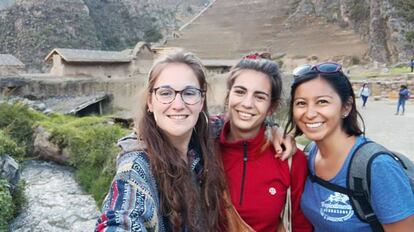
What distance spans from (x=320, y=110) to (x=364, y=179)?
36 cm

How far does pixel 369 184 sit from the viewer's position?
1.59 m

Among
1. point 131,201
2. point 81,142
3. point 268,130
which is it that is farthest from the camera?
point 81,142

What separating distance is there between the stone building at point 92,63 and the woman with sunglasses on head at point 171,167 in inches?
689

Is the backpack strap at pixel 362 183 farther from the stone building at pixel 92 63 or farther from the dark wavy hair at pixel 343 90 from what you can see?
the stone building at pixel 92 63

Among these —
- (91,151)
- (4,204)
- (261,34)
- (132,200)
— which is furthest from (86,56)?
(261,34)

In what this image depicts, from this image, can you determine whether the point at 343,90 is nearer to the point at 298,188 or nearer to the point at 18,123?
the point at 298,188

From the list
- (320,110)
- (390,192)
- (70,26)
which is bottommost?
(390,192)

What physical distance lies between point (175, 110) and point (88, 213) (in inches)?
198

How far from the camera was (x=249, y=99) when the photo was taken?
1.85m

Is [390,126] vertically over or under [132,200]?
under

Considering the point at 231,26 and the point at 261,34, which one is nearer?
the point at 261,34

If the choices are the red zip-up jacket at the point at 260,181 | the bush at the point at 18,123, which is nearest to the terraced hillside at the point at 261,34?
the bush at the point at 18,123

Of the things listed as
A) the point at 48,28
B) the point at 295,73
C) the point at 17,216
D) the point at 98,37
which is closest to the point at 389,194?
the point at 295,73

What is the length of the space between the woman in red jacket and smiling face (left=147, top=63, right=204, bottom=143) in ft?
0.97
